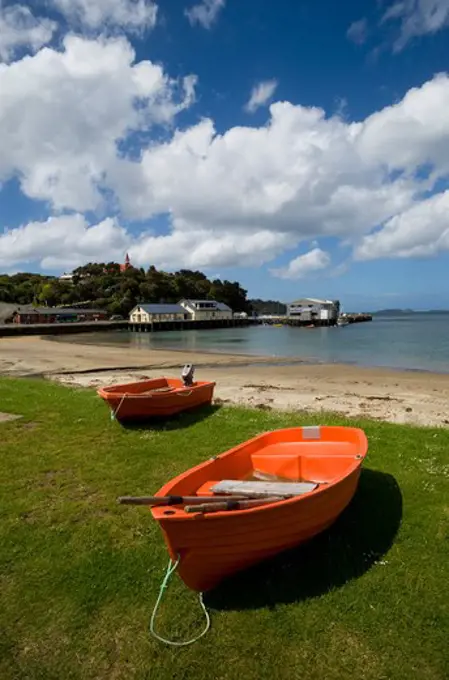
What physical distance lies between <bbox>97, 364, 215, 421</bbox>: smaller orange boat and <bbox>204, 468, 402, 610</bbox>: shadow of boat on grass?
5.84m

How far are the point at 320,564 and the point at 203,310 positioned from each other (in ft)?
373

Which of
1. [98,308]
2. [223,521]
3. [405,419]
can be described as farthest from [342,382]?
[98,308]

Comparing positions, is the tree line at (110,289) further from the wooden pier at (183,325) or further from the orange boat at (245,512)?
the orange boat at (245,512)

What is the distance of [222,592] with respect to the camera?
15.6 feet

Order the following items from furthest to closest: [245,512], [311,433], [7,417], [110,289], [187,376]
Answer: [110,289]
[187,376]
[7,417]
[311,433]
[245,512]

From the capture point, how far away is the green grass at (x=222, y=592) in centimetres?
390

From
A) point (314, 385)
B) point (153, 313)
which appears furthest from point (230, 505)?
point (153, 313)

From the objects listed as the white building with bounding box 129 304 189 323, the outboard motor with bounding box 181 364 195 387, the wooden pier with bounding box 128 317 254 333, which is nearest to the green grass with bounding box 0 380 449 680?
the outboard motor with bounding box 181 364 195 387

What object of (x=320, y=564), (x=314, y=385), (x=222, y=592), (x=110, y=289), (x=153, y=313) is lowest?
(x=314, y=385)

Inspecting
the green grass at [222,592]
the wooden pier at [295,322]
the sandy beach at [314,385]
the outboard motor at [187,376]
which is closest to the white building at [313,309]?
the wooden pier at [295,322]

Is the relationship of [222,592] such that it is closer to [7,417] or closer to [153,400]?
[153,400]

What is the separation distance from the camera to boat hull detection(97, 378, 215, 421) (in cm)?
1061

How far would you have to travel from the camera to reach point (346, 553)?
5293mm

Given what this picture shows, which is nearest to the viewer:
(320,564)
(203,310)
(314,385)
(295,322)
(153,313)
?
(320,564)
